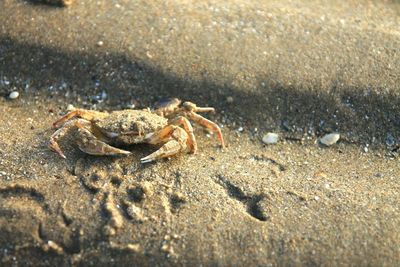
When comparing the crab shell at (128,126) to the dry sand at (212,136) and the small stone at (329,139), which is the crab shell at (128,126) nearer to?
the dry sand at (212,136)

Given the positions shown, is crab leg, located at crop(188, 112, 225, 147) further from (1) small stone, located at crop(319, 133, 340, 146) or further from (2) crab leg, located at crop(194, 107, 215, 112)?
(1) small stone, located at crop(319, 133, 340, 146)

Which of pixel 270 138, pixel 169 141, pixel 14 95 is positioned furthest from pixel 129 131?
pixel 14 95

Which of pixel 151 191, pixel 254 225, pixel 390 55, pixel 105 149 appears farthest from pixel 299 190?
pixel 390 55

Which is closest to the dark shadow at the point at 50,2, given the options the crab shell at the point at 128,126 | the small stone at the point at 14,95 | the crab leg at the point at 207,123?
the small stone at the point at 14,95

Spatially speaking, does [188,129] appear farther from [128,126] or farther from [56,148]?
[56,148]

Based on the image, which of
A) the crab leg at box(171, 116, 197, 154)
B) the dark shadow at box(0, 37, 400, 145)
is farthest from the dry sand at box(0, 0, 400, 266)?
the crab leg at box(171, 116, 197, 154)

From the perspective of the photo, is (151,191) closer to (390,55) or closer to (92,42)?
(92,42)
